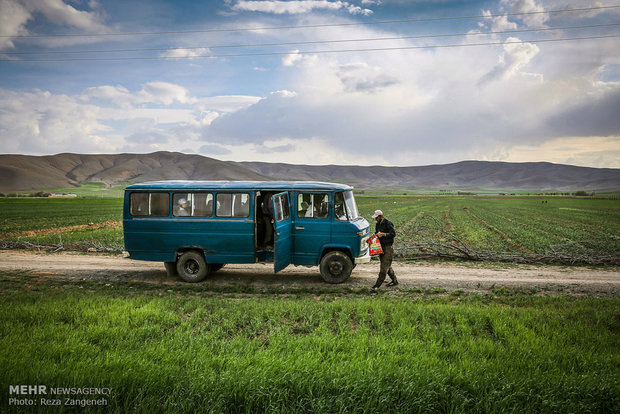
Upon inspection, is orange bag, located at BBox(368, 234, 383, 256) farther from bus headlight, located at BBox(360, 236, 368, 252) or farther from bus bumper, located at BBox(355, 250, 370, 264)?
bus bumper, located at BBox(355, 250, 370, 264)

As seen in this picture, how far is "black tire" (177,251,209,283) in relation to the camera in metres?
11.6

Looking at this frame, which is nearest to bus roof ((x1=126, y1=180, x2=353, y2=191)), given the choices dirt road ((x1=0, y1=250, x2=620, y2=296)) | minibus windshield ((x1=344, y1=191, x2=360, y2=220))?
minibus windshield ((x1=344, y1=191, x2=360, y2=220))

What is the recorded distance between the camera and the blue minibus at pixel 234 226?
11273mm

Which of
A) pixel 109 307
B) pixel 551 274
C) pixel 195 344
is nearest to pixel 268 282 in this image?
pixel 109 307

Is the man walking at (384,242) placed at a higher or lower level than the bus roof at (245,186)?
lower

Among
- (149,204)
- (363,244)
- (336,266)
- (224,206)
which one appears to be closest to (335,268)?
(336,266)

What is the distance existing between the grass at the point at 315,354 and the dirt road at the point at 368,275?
2629mm

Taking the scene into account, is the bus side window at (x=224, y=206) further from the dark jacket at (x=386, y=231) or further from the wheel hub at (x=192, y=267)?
the dark jacket at (x=386, y=231)

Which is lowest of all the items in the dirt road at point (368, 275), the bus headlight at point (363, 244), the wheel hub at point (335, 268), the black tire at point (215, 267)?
the dirt road at point (368, 275)

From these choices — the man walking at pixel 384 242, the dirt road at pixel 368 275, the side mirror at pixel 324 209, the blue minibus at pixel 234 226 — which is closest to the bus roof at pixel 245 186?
the blue minibus at pixel 234 226

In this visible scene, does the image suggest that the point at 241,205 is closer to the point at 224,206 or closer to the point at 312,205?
the point at 224,206

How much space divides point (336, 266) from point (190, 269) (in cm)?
489

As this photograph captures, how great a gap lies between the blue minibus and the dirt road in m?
0.84

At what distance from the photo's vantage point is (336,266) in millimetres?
11461
